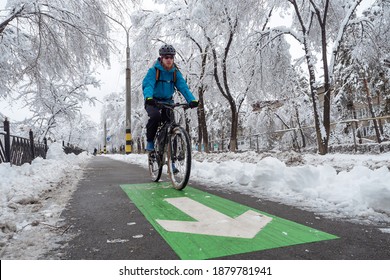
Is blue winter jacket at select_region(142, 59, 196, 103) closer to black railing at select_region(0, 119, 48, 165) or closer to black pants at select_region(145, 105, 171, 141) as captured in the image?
black pants at select_region(145, 105, 171, 141)

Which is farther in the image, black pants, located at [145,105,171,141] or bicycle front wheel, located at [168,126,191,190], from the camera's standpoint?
black pants, located at [145,105,171,141]

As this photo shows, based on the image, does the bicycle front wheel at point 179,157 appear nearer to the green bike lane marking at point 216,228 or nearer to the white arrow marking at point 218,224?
the green bike lane marking at point 216,228

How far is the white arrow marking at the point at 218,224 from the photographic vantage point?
8.50 feet

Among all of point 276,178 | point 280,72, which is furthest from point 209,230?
point 280,72

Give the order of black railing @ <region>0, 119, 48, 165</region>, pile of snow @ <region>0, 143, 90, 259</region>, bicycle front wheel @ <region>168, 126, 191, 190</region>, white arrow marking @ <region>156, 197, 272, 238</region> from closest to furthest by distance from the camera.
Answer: pile of snow @ <region>0, 143, 90, 259</region>, white arrow marking @ <region>156, 197, 272, 238</region>, bicycle front wheel @ <region>168, 126, 191, 190</region>, black railing @ <region>0, 119, 48, 165</region>

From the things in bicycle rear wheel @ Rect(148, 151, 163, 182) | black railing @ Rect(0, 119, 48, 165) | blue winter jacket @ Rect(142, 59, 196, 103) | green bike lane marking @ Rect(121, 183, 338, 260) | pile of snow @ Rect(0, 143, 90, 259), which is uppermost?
blue winter jacket @ Rect(142, 59, 196, 103)

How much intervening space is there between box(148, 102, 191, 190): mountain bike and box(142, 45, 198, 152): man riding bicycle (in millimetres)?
163

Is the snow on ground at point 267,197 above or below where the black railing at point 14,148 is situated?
below

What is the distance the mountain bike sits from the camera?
471 centimetres

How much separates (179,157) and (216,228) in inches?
93.2

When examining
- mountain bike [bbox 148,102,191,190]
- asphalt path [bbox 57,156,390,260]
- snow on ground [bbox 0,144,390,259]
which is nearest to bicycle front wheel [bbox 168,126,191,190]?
mountain bike [bbox 148,102,191,190]

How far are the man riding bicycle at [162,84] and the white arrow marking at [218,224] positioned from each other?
2151 mm

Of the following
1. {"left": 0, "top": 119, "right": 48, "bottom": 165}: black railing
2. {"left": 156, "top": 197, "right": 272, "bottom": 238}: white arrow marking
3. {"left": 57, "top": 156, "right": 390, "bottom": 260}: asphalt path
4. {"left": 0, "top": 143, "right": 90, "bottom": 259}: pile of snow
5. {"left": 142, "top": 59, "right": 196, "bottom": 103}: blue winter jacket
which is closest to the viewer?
{"left": 57, "top": 156, "right": 390, "bottom": 260}: asphalt path

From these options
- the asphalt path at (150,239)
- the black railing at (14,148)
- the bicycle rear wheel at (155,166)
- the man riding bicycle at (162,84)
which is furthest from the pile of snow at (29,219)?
the black railing at (14,148)
